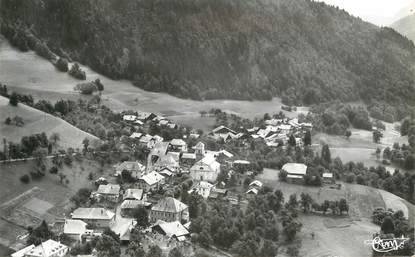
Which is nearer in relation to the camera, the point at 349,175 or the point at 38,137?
the point at 38,137

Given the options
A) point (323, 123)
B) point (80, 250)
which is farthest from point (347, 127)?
point (80, 250)

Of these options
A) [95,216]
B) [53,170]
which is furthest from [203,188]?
[53,170]

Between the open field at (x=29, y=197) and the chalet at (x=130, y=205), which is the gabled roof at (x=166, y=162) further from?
the chalet at (x=130, y=205)

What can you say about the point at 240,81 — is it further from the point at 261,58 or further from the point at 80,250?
the point at 80,250

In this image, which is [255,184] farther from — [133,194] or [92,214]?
[92,214]

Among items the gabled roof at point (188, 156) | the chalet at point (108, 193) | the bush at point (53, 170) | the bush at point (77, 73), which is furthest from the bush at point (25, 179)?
the bush at point (77, 73)

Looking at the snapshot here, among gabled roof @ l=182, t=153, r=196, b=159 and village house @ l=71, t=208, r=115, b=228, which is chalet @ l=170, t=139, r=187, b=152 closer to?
gabled roof @ l=182, t=153, r=196, b=159
